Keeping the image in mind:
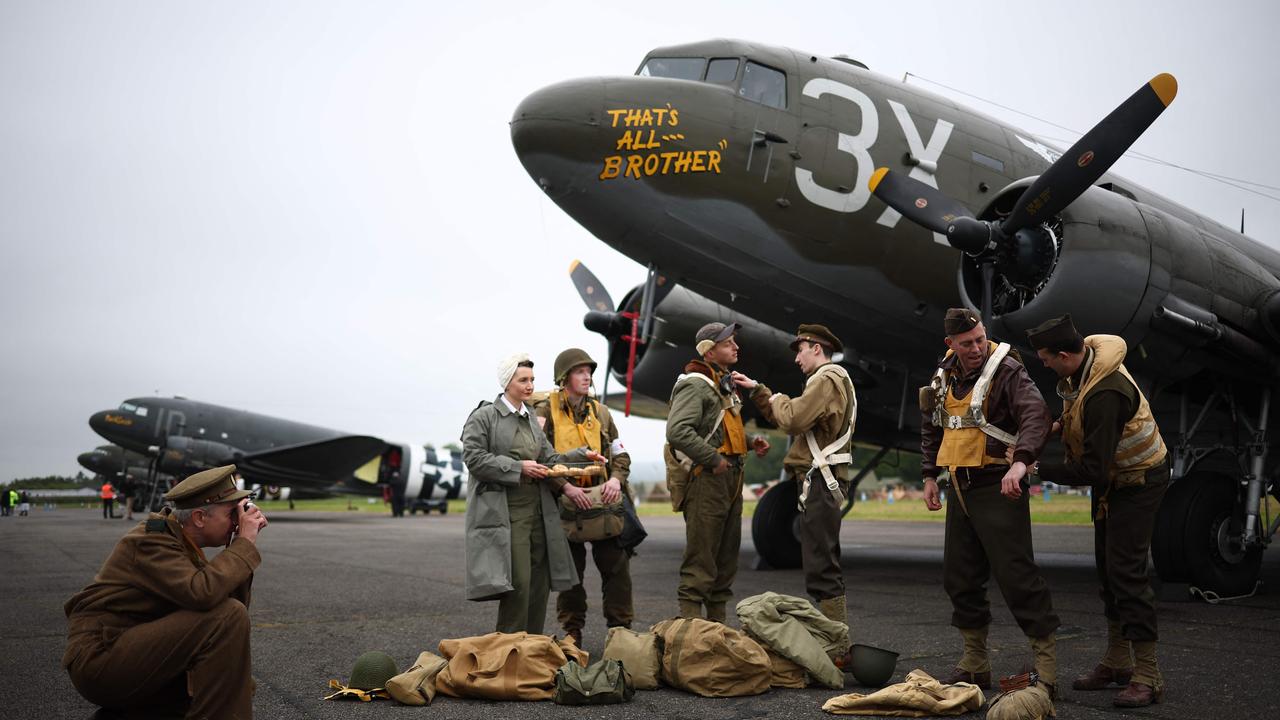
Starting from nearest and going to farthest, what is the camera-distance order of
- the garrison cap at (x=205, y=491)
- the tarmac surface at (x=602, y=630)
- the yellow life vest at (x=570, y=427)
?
the garrison cap at (x=205, y=491) → the tarmac surface at (x=602, y=630) → the yellow life vest at (x=570, y=427)

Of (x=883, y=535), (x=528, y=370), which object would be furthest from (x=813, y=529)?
(x=883, y=535)

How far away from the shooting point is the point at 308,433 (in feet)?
126

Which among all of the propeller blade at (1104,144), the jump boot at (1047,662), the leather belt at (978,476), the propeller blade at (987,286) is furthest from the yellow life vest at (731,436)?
the propeller blade at (1104,144)

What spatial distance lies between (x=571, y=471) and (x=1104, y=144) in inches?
203

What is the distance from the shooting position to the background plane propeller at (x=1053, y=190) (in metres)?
7.10

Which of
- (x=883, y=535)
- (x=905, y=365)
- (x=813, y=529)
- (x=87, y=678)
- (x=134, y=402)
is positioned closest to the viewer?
(x=87, y=678)

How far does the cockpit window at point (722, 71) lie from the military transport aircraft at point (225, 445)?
26.0m

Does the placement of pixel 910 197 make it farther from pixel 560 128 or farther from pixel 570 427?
pixel 570 427

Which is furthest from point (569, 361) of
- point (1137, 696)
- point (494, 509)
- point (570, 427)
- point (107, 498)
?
point (107, 498)

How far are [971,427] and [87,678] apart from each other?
400 centimetres

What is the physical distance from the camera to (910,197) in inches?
323

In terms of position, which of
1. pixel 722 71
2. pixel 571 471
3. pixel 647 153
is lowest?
pixel 571 471

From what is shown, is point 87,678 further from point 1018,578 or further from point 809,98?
point 809,98

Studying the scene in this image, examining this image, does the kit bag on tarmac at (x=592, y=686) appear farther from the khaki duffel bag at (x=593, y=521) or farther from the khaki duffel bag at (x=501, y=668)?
the khaki duffel bag at (x=593, y=521)
